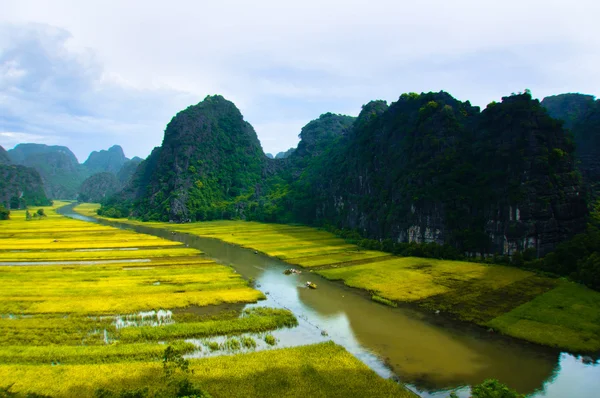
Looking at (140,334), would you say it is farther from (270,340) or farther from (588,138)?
(588,138)

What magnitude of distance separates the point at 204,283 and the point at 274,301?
29.5 feet

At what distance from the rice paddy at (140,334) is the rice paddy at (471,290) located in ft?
39.3

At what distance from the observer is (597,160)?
211 feet

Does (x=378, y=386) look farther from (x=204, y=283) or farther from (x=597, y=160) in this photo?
(x=597, y=160)

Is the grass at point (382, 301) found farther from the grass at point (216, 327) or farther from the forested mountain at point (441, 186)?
the forested mountain at point (441, 186)

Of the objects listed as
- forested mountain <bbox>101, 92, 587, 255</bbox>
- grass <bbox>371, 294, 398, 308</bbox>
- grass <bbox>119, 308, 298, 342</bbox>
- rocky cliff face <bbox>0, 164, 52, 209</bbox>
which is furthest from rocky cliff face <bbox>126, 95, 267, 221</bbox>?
grass <bbox>119, 308, 298, 342</bbox>

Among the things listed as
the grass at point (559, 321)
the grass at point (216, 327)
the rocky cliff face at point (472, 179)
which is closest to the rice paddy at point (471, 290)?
the grass at point (559, 321)

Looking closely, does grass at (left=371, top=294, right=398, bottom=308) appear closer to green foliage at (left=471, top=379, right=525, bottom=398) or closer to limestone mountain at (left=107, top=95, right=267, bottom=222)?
green foliage at (left=471, top=379, right=525, bottom=398)

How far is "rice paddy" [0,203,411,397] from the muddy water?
1.91 metres

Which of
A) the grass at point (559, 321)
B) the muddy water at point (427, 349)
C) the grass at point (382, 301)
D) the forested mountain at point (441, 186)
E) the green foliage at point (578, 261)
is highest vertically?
the forested mountain at point (441, 186)

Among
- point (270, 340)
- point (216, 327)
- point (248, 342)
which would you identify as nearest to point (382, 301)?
point (270, 340)

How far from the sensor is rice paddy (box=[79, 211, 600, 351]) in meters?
27.7

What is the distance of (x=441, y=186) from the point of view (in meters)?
60.4

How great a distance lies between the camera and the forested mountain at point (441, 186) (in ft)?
165
